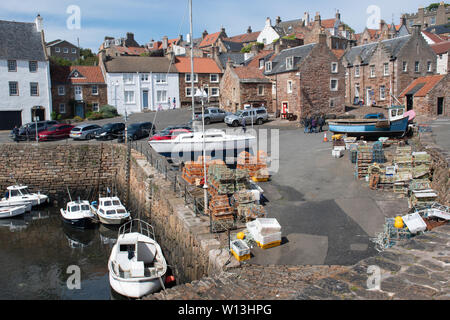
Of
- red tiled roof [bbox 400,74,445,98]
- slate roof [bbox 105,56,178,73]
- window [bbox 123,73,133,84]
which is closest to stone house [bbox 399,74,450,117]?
red tiled roof [bbox 400,74,445,98]

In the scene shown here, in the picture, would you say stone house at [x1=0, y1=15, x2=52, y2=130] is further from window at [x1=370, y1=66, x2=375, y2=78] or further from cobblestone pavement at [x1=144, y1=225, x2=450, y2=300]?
cobblestone pavement at [x1=144, y1=225, x2=450, y2=300]

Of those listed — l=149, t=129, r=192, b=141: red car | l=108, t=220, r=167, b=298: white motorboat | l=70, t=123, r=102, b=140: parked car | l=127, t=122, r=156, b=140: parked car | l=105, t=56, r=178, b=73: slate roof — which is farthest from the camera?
l=105, t=56, r=178, b=73: slate roof

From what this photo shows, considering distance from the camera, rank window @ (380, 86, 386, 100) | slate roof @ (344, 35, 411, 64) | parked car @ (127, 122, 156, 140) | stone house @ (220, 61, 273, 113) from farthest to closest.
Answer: window @ (380, 86, 386, 100) < stone house @ (220, 61, 273, 113) < slate roof @ (344, 35, 411, 64) < parked car @ (127, 122, 156, 140)

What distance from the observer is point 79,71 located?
152 feet

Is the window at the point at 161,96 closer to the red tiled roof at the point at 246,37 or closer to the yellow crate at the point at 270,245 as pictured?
the yellow crate at the point at 270,245

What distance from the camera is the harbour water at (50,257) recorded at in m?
14.3

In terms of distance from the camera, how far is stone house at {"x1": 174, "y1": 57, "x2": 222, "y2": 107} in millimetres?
50625

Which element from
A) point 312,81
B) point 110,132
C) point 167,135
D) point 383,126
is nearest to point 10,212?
point 110,132

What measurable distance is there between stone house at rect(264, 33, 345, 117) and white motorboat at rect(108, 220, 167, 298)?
25.9 meters

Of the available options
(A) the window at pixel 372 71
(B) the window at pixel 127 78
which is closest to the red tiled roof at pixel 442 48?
(A) the window at pixel 372 71

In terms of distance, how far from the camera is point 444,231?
255 inches

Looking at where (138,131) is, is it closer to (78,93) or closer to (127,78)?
(78,93)

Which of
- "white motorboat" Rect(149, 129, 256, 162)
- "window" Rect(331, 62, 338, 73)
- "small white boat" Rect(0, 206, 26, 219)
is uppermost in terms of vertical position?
"window" Rect(331, 62, 338, 73)
